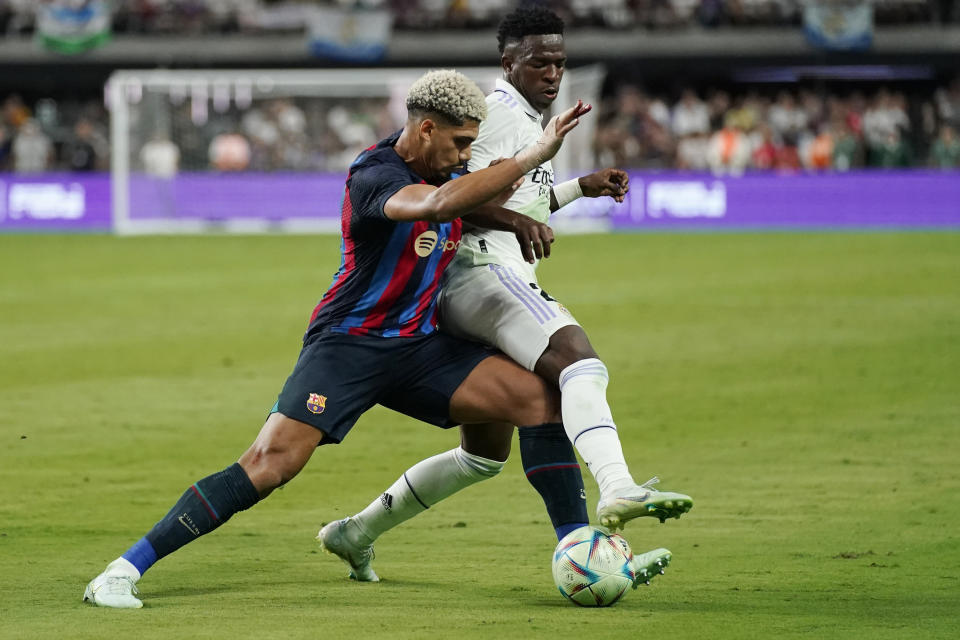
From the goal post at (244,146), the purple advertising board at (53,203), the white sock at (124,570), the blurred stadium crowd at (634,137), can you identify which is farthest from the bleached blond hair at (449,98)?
the purple advertising board at (53,203)

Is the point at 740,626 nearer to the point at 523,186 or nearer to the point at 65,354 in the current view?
the point at 523,186

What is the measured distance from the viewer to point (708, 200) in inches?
1188

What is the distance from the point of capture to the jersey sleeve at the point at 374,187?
5.48m

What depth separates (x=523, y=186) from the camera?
6418mm

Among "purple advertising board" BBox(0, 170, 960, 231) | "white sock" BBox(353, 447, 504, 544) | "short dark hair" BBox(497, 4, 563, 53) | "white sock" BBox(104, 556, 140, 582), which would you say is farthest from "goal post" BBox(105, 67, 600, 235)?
"white sock" BBox(104, 556, 140, 582)

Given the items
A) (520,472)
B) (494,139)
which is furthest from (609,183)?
(520,472)

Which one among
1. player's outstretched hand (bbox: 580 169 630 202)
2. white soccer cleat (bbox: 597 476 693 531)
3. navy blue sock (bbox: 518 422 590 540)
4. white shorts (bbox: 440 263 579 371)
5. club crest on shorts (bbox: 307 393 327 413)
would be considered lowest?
navy blue sock (bbox: 518 422 590 540)

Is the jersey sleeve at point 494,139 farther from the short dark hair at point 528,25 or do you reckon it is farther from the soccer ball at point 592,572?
the soccer ball at point 592,572

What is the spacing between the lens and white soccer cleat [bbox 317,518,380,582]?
6234 mm

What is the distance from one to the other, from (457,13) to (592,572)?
108ft

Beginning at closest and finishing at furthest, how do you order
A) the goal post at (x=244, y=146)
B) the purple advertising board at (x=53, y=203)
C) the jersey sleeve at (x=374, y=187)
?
the jersey sleeve at (x=374, y=187) < the goal post at (x=244, y=146) < the purple advertising board at (x=53, y=203)

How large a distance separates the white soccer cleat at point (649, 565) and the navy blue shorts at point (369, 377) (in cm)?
94

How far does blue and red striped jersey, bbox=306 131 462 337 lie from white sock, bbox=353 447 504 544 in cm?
61

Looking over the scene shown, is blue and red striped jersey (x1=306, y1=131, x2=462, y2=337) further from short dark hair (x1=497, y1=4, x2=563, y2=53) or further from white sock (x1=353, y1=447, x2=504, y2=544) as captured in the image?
short dark hair (x1=497, y1=4, x2=563, y2=53)
